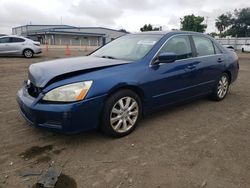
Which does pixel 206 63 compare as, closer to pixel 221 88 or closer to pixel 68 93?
pixel 221 88

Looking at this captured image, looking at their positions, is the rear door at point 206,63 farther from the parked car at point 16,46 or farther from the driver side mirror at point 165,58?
the parked car at point 16,46

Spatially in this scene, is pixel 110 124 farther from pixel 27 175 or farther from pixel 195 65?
pixel 195 65

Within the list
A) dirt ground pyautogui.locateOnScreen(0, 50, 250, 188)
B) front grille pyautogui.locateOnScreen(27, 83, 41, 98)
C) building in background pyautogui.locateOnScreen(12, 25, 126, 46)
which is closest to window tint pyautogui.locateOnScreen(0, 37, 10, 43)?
dirt ground pyautogui.locateOnScreen(0, 50, 250, 188)

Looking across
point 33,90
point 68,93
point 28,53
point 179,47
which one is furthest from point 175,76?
point 28,53

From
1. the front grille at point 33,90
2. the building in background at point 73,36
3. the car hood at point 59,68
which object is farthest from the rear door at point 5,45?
the building in background at point 73,36

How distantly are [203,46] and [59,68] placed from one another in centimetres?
300

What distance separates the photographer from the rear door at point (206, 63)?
5156mm

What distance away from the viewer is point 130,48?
4684 mm

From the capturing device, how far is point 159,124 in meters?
4.50

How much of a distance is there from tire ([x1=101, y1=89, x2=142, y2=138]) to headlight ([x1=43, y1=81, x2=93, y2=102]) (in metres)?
0.39

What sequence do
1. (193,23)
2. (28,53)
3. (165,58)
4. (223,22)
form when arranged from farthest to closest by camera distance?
(223,22)
(193,23)
(28,53)
(165,58)

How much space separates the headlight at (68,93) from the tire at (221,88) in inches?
132

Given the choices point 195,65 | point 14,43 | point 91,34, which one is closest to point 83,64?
point 195,65

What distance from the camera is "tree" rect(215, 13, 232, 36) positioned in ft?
243
